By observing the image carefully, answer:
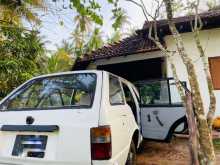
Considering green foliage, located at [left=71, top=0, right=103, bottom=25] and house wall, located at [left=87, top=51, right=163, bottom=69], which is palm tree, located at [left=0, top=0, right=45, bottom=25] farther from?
green foliage, located at [left=71, top=0, right=103, bottom=25]

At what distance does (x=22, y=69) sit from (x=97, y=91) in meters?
7.85

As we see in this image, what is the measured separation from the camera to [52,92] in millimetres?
4023

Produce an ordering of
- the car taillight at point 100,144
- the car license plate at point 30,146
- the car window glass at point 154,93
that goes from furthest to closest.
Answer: the car window glass at point 154,93 < the car license plate at point 30,146 < the car taillight at point 100,144

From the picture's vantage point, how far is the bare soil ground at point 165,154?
593 cm

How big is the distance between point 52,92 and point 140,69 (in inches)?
299

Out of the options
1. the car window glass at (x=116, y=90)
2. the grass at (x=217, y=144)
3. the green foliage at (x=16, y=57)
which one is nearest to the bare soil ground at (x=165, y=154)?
the grass at (x=217, y=144)

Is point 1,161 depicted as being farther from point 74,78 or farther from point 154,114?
point 154,114

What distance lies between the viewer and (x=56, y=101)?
3.96 metres

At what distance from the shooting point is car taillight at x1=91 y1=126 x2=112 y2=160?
292cm

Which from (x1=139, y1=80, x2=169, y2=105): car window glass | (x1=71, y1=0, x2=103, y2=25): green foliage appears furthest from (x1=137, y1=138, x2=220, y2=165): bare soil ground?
(x1=71, y1=0, x2=103, y2=25): green foliage

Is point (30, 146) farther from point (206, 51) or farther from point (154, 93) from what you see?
point (206, 51)

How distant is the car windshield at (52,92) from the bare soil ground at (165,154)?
266 centimetres

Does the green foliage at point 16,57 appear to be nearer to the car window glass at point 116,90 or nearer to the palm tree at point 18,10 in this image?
the palm tree at point 18,10

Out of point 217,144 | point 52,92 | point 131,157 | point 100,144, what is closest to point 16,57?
point 52,92
